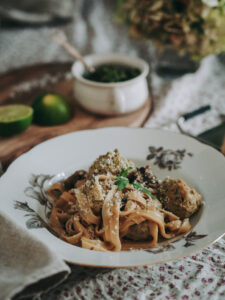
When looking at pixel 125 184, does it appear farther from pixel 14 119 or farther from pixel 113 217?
pixel 14 119

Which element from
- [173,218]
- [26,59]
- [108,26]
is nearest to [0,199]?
[173,218]

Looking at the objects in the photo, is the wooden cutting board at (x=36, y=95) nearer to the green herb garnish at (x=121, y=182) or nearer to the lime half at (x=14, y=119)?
the lime half at (x=14, y=119)

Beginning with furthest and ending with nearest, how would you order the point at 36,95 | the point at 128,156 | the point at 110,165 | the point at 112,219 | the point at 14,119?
the point at 36,95
the point at 14,119
the point at 128,156
the point at 110,165
the point at 112,219

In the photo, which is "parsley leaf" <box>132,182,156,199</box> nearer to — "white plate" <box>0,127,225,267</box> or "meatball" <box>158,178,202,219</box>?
"meatball" <box>158,178,202,219</box>

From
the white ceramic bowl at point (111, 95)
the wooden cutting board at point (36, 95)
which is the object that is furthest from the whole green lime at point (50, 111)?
the white ceramic bowl at point (111, 95)

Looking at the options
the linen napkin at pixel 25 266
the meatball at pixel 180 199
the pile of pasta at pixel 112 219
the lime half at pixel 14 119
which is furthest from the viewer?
the lime half at pixel 14 119

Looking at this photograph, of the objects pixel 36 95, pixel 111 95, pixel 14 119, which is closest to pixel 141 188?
pixel 111 95

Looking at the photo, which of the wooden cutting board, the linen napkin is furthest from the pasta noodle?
the wooden cutting board
